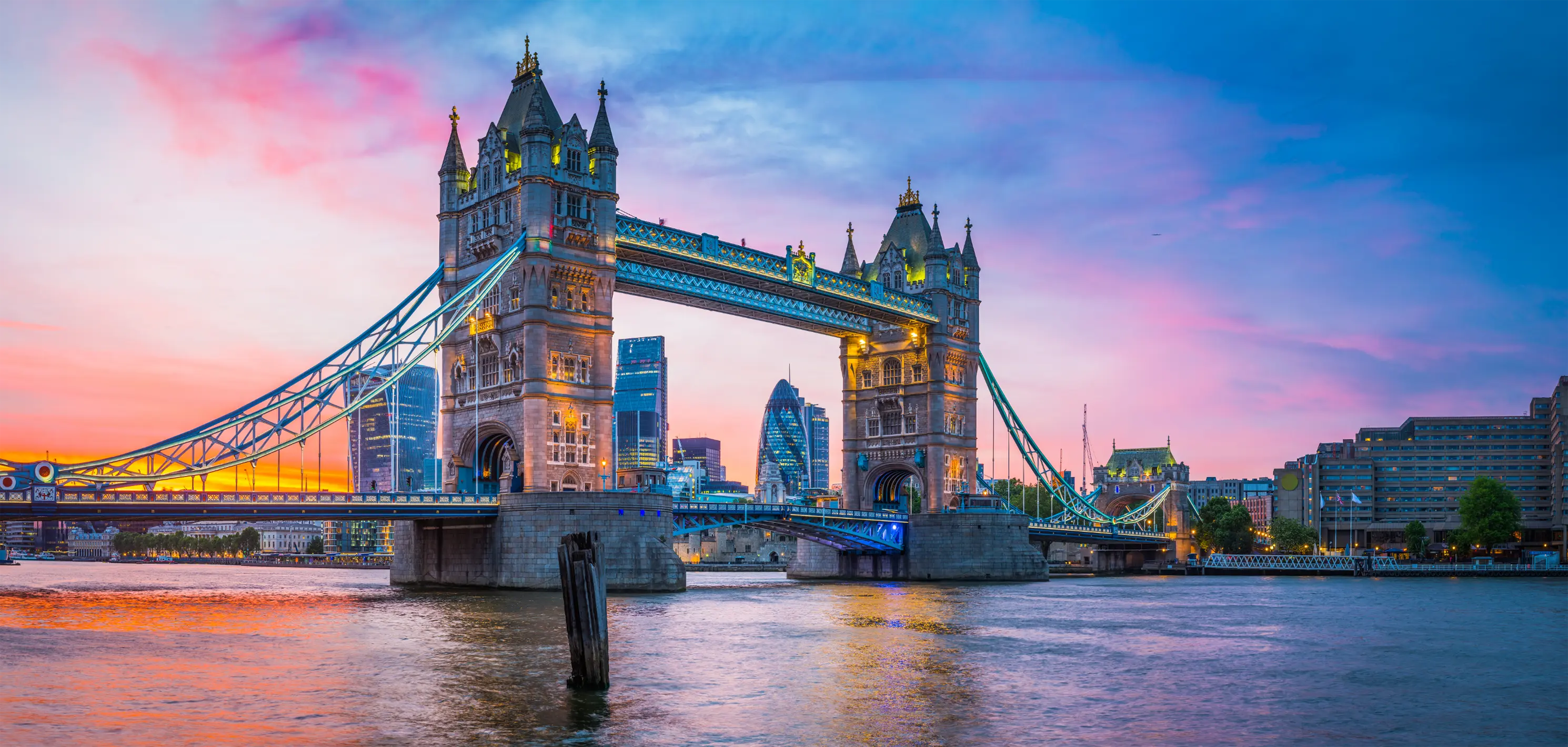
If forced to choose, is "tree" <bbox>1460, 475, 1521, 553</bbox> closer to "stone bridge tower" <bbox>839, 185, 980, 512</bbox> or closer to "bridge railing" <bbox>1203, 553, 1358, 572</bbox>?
"bridge railing" <bbox>1203, 553, 1358, 572</bbox>

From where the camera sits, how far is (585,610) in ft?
91.2

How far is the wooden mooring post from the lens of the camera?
27219 millimetres

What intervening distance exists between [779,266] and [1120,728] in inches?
2335

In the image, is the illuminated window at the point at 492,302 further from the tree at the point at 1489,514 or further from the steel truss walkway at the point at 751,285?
the tree at the point at 1489,514

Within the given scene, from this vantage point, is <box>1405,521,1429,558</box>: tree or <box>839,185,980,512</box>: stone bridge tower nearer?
<box>839,185,980,512</box>: stone bridge tower

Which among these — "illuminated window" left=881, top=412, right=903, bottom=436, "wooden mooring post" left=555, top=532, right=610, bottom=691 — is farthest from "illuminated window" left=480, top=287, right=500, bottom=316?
"wooden mooring post" left=555, top=532, right=610, bottom=691

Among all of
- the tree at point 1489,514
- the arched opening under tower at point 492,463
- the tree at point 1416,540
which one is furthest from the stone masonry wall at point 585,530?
the tree at point 1416,540

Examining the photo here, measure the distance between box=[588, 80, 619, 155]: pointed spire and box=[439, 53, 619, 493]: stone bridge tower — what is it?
67mm

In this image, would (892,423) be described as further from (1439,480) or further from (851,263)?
(1439,480)

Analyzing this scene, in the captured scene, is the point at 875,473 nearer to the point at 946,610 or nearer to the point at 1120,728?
the point at 946,610

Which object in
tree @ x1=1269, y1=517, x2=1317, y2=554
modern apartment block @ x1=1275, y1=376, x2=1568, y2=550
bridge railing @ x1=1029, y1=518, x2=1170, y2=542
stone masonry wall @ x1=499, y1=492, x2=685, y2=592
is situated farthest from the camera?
Answer: modern apartment block @ x1=1275, y1=376, x2=1568, y2=550

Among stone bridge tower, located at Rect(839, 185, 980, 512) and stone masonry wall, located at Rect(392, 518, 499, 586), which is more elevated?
stone bridge tower, located at Rect(839, 185, 980, 512)

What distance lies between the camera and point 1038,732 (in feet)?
81.5

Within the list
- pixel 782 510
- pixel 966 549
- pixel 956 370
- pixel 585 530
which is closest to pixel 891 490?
pixel 956 370
